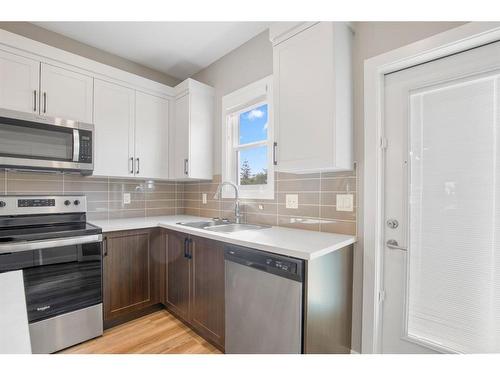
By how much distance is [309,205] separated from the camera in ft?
6.09

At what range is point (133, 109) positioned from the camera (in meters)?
2.45

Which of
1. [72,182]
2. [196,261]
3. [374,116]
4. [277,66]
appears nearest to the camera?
[374,116]

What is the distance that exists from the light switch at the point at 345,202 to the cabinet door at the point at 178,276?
1222 mm

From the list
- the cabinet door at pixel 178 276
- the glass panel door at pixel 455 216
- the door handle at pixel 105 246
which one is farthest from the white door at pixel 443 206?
the door handle at pixel 105 246

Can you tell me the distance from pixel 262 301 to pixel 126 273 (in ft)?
4.43

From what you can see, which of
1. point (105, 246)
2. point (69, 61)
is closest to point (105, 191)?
point (105, 246)

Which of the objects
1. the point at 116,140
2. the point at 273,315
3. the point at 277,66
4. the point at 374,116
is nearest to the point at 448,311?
the point at 273,315

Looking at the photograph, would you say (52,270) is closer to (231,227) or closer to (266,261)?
(231,227)

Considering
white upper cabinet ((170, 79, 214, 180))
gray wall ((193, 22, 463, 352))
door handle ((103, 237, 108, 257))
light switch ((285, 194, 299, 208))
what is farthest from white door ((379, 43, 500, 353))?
door handle ((103, 237, 108, 257))

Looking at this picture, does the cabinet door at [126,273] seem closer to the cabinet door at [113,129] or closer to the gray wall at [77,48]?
the cabinet door at [113,129]

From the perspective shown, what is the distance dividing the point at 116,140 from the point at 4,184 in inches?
36.3

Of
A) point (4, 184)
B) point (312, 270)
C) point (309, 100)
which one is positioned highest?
point (309, 100)

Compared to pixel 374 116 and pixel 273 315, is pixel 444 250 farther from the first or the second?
pixel 273 315

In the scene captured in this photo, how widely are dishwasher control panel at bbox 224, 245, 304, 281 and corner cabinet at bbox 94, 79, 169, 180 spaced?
146cm
